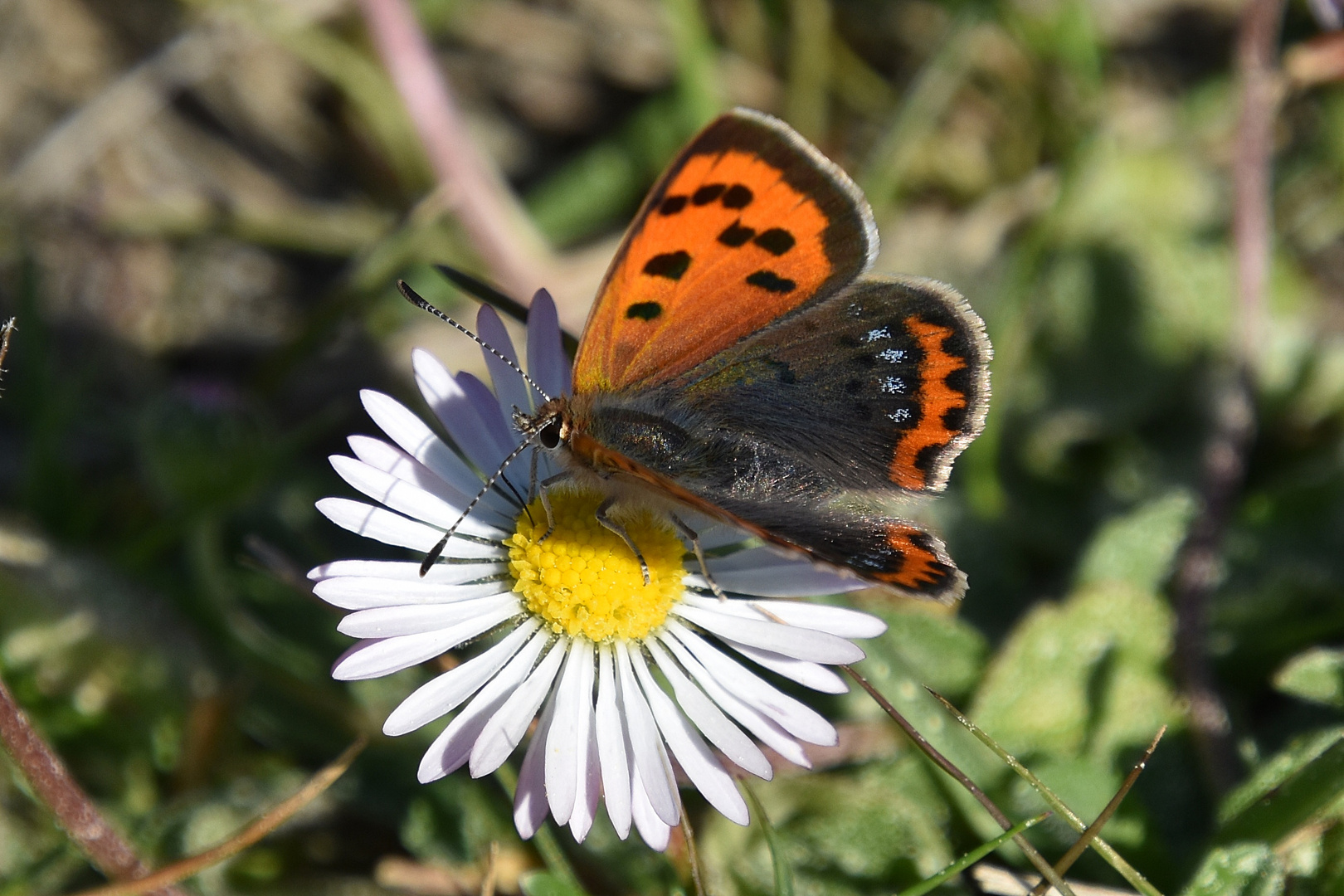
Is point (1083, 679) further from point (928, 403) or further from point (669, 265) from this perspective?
point (669, 265)

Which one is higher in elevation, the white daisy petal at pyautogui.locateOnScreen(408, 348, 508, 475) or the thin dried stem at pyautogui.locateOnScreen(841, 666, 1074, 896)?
the white daisy petal at pyautogui.locateOnScreen(408, 348, 508, 475)

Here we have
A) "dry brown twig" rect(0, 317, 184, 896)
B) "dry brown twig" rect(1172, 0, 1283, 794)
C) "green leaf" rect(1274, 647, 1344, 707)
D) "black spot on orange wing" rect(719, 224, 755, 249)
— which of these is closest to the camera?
"dry brown twig" rect(0, 317, 184, 896)

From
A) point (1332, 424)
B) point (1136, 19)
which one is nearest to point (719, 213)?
point (1332, 424)

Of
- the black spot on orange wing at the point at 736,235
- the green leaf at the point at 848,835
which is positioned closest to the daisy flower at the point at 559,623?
the green leaf at the point at 848,835

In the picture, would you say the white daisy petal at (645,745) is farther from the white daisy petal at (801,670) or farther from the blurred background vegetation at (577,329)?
the blurred background vegetation at (577,329)

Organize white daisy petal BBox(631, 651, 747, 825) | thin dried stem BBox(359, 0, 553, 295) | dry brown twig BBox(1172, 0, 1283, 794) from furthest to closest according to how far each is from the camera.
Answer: thin dried stem BBox(359, 0, 553, 295)
dry brown twig BBox(1172, 0, 1283, 794)
white daisy petal BBox(631, 651, 747, 825)

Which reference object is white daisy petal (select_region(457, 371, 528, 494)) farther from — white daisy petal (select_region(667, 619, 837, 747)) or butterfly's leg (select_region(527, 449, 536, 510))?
white daisy petal (select_region(667, 619, 837, 747))

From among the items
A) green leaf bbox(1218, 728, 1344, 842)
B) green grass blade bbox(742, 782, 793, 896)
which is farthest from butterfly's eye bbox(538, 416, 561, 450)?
green leaf bbox(1218, 728, 1344, 842)
